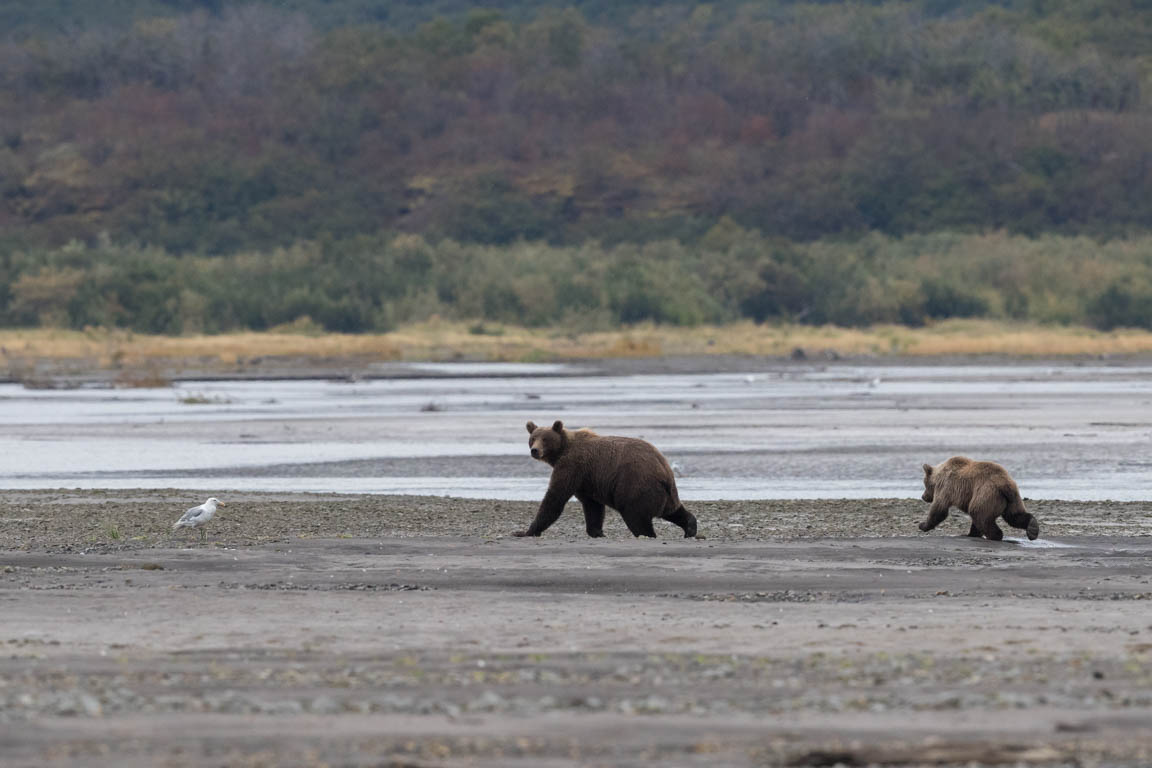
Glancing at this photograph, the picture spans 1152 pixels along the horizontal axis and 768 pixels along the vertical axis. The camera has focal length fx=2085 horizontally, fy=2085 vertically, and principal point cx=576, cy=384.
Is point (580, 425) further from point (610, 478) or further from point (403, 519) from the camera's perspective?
point (610, 478)

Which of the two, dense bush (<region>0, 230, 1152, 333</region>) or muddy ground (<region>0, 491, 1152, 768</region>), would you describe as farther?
dense bush (<region>0, 230, 1152, 333</region>)

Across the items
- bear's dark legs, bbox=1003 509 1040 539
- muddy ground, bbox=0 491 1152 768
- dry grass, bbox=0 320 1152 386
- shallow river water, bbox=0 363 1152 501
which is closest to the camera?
muddy ground, bbox=0 491 1152 768

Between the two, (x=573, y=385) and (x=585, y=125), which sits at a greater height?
A: (x=585, y=125)

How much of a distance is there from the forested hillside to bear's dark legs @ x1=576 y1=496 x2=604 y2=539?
6669cm

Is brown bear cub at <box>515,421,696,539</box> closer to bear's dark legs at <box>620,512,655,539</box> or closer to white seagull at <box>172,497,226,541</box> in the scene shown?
bear's dark legs at <box>620,512,655,539</box>

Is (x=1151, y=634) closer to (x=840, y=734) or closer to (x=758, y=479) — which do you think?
(x=840, y=734)

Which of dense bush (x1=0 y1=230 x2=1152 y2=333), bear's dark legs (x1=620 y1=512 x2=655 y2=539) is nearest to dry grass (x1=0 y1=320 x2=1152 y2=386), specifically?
dense bush (x1=0 y1=230 x2=1152 y2=333)

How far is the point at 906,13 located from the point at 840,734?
125020 millimetres

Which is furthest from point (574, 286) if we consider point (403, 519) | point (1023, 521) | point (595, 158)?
point (1023, 521)

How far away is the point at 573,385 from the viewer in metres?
49.7

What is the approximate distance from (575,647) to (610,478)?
5638 millimetres

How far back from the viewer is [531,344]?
243 feet

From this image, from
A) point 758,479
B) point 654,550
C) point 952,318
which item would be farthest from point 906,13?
point 654,550

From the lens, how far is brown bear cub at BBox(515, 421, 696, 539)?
1579 centimetres
